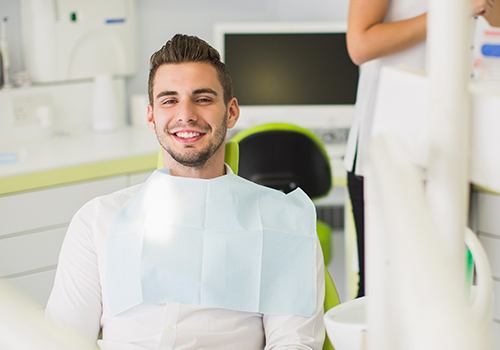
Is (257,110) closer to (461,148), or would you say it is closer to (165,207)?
(165,207)

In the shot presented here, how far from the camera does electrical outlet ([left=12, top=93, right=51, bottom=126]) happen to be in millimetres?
3346

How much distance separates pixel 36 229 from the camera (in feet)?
9.74

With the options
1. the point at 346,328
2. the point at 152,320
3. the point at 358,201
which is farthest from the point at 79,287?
the point at 346,328

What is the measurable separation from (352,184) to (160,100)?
52cm

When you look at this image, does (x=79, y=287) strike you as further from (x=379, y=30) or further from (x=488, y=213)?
(x=488, y=213)

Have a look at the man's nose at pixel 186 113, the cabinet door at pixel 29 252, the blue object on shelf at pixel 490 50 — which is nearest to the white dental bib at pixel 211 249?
the man's nose at pixel 186 113

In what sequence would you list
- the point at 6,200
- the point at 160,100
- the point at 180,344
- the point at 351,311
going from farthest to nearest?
the point at 6,200 → the point at 160,100 → the point at 180,344 → the point at 351,311

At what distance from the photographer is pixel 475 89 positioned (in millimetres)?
591

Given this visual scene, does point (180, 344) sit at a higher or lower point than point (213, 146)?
lower

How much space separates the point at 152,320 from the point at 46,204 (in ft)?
4.54

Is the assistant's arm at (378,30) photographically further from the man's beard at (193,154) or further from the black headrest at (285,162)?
the black headrest at (285,162)

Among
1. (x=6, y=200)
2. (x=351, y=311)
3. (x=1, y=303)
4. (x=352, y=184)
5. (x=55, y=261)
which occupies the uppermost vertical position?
(x=1, y=303)

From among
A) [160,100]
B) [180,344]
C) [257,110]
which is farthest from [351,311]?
[257,110]

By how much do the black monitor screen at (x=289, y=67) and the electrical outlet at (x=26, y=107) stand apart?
71 centimetres
